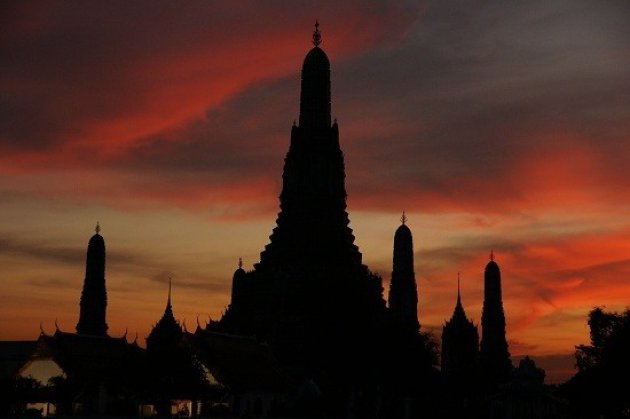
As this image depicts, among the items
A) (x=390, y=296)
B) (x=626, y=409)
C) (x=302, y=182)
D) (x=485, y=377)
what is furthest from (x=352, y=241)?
(x=626, y=409)

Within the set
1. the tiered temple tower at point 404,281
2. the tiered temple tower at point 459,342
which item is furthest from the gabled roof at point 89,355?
the tiered temple tower at point 459,342

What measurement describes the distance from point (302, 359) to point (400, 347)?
10859mm

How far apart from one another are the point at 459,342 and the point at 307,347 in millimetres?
48510

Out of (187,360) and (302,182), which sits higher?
(302,182)

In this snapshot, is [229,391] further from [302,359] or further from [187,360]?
[302,359]

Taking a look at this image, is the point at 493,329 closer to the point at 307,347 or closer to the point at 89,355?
the point at 307,347

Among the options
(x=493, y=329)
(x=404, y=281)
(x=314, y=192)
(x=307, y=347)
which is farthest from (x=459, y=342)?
(x=307, y=347)

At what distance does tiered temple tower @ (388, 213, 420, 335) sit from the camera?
12181 centimetres

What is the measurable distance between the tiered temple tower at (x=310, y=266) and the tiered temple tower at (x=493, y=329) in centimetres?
3335

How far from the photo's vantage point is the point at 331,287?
92.1 m

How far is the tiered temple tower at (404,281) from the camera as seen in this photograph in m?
122

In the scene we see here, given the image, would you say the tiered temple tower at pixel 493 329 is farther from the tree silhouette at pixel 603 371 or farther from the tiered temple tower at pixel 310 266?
the tree silhouette at pixel 603 371

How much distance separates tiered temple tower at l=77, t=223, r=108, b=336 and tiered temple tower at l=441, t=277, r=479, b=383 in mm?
38417

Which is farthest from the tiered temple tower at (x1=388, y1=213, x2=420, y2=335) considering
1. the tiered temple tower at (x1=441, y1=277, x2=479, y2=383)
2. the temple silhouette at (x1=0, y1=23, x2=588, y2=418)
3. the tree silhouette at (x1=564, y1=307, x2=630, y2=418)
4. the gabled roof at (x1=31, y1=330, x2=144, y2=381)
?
the gabled roof at (x1=31, y1=330, x2=144, y2=381)
